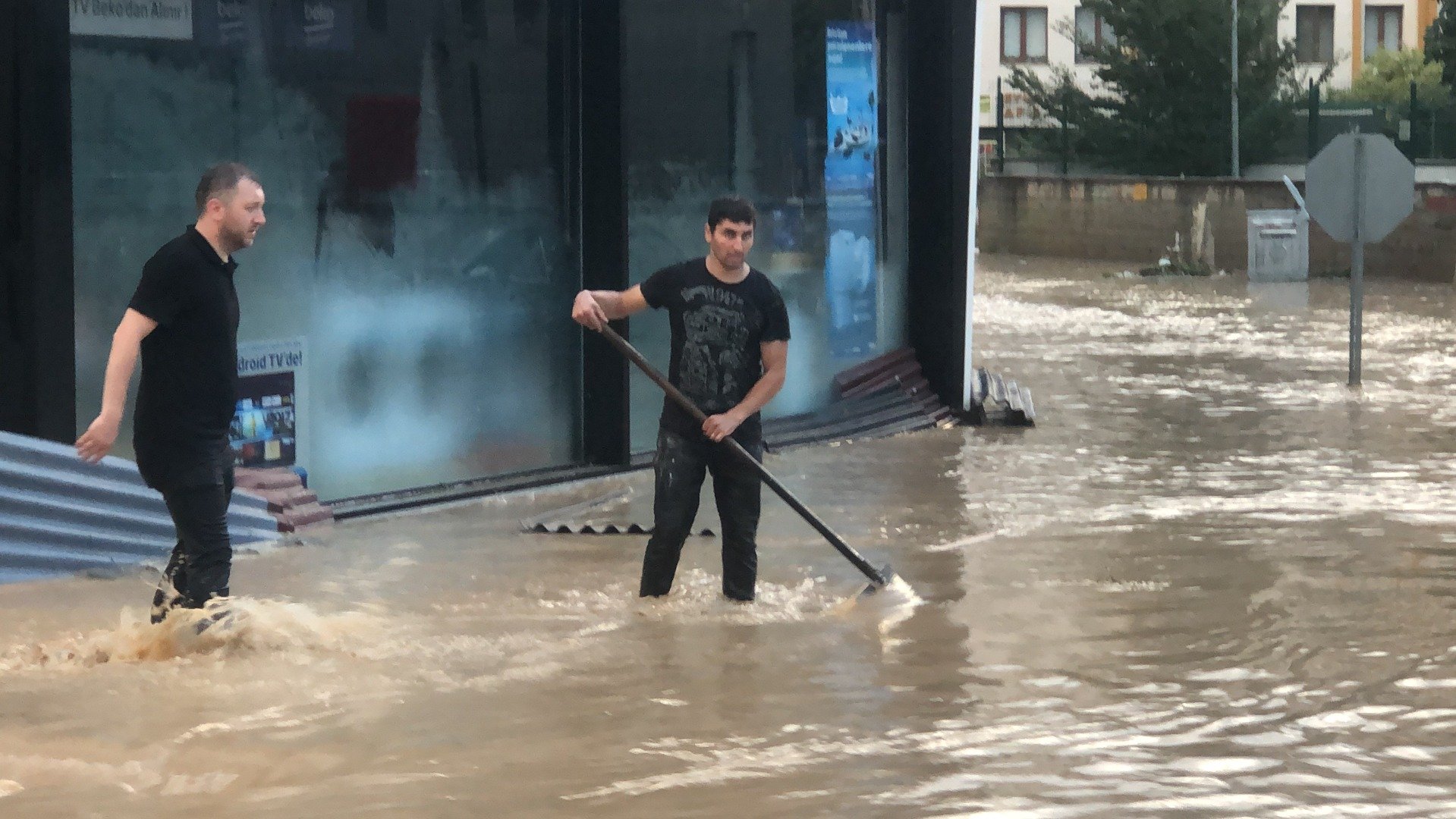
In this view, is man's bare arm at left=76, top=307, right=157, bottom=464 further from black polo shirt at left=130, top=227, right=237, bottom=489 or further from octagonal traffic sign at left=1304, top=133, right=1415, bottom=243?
octagonal traffic sign at left=1304, top=133, right=1415, bottom=243

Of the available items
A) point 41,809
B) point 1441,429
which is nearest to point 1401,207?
point 1441,429

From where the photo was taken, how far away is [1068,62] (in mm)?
60750

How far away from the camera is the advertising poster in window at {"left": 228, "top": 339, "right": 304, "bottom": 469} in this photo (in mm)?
10375

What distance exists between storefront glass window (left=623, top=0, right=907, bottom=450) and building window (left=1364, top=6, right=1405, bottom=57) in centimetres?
4583

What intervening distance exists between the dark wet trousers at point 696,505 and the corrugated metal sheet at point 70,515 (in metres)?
2.34

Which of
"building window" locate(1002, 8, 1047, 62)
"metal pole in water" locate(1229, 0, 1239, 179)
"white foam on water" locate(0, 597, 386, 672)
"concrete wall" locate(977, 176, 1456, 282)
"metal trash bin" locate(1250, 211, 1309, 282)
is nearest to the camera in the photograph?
"white foam on water" locate(0, 597, 386, 672)

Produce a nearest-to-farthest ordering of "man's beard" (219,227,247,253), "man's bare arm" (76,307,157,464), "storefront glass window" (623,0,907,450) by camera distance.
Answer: "man's bare arm" (76,307,157,464), "man's beard" (219,227,247,253), "storefront glass window" (623,0,907,450)

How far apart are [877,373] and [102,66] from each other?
6.77 m

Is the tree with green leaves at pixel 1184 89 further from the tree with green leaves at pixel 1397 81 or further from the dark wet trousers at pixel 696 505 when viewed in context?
the dark wet trousers at pixel 696 505

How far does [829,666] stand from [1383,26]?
5422 cm

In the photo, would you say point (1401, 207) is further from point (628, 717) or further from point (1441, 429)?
point (628, 717)

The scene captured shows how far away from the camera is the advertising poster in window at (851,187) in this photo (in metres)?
14.6

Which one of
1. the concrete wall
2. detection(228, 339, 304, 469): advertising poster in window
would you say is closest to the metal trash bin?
the concrete wall

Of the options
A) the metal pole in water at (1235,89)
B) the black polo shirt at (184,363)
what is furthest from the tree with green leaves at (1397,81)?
the black polo shirt at (184,363)
